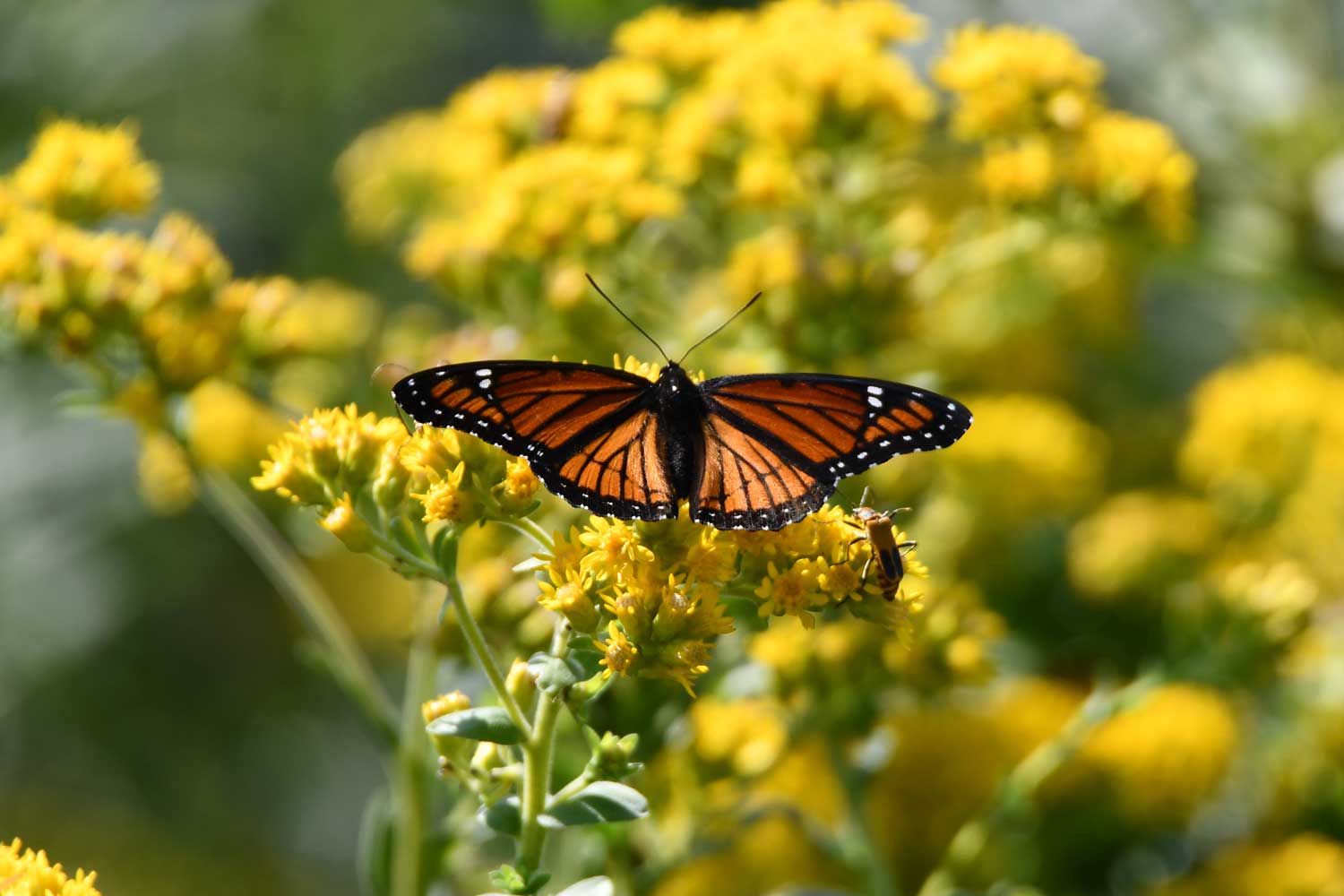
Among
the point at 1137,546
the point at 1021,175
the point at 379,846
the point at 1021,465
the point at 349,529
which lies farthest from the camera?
the point at 1021,465

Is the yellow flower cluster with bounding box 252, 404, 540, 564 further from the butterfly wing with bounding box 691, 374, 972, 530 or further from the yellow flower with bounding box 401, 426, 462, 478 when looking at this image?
the butterfly wing with bounding box 691, 374, 972, 530

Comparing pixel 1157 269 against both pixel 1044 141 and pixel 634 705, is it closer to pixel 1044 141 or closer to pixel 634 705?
pixel 1044 141

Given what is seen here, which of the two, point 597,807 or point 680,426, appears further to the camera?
point 680,426

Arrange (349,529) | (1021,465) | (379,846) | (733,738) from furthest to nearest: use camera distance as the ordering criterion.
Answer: (1021,465)
(733,738)
(379,846)
(349,529)

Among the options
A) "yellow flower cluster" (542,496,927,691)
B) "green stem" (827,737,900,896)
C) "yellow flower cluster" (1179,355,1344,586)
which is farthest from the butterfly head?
"yellow flower cluster" (1179,355,1344,586)

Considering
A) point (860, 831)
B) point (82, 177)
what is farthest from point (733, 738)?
point (82, 177)

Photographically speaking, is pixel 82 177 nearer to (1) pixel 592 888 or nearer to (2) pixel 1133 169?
(1) pixel 592 888

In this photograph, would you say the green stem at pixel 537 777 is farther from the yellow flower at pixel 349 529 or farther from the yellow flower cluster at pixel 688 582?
the yellow flower at pixel 349 529
